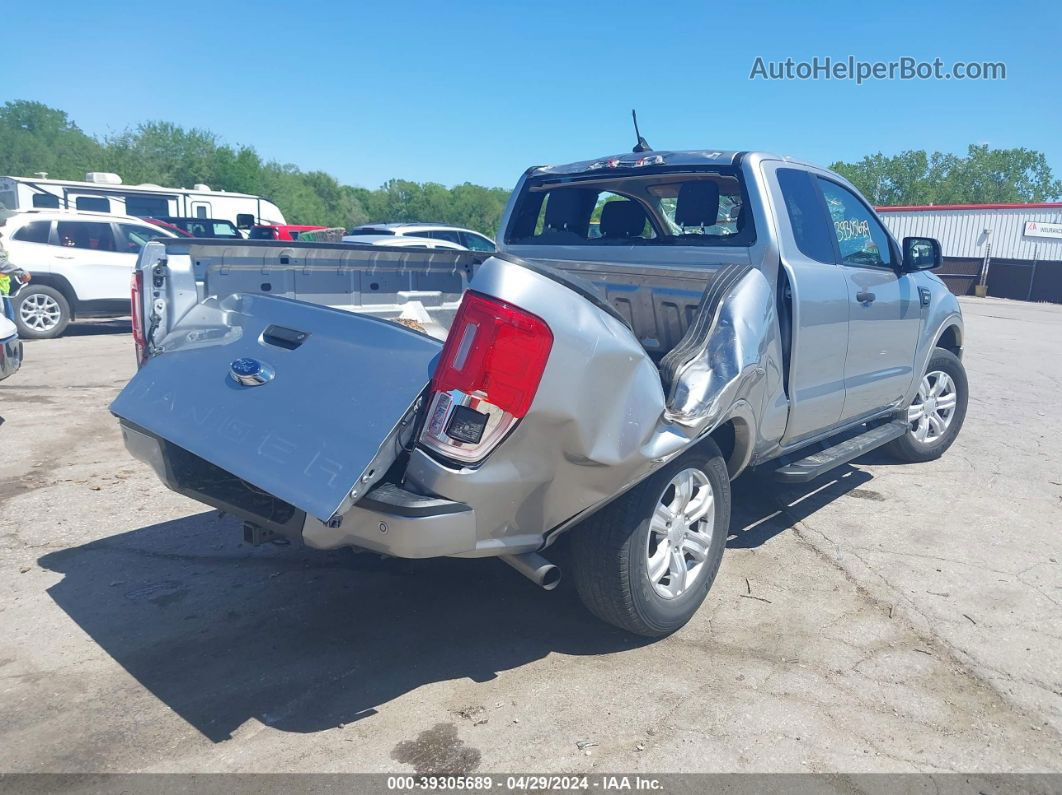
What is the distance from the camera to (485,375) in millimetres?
2680

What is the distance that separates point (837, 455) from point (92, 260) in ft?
38.0

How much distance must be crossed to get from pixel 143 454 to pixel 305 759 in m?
1.47

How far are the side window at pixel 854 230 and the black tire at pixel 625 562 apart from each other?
2.11m

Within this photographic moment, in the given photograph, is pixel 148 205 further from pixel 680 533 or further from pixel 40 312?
pixel 680 533

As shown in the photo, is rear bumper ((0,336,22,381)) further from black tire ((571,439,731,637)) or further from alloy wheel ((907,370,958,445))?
alloy wheel ((907,370,958,445))

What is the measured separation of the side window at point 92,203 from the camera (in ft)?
66.1

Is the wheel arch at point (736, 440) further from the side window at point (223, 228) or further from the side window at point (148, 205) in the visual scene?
the side window at point (148, 205)

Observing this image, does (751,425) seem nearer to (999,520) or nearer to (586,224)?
(586,224)

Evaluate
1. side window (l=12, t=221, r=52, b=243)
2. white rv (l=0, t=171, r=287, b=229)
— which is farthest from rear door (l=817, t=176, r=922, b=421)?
white rv (l=0, t=171, r=287, b=229)

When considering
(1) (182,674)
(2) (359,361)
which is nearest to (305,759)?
(1) (182,674)

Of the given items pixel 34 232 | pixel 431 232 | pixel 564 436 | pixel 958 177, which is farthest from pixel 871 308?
pixel 958 177

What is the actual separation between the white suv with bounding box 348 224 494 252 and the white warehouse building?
1968 centimetres

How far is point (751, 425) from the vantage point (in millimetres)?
3879

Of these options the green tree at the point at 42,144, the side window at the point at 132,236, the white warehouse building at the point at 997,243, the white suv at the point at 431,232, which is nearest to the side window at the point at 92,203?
the white suv at the point at 431,232
